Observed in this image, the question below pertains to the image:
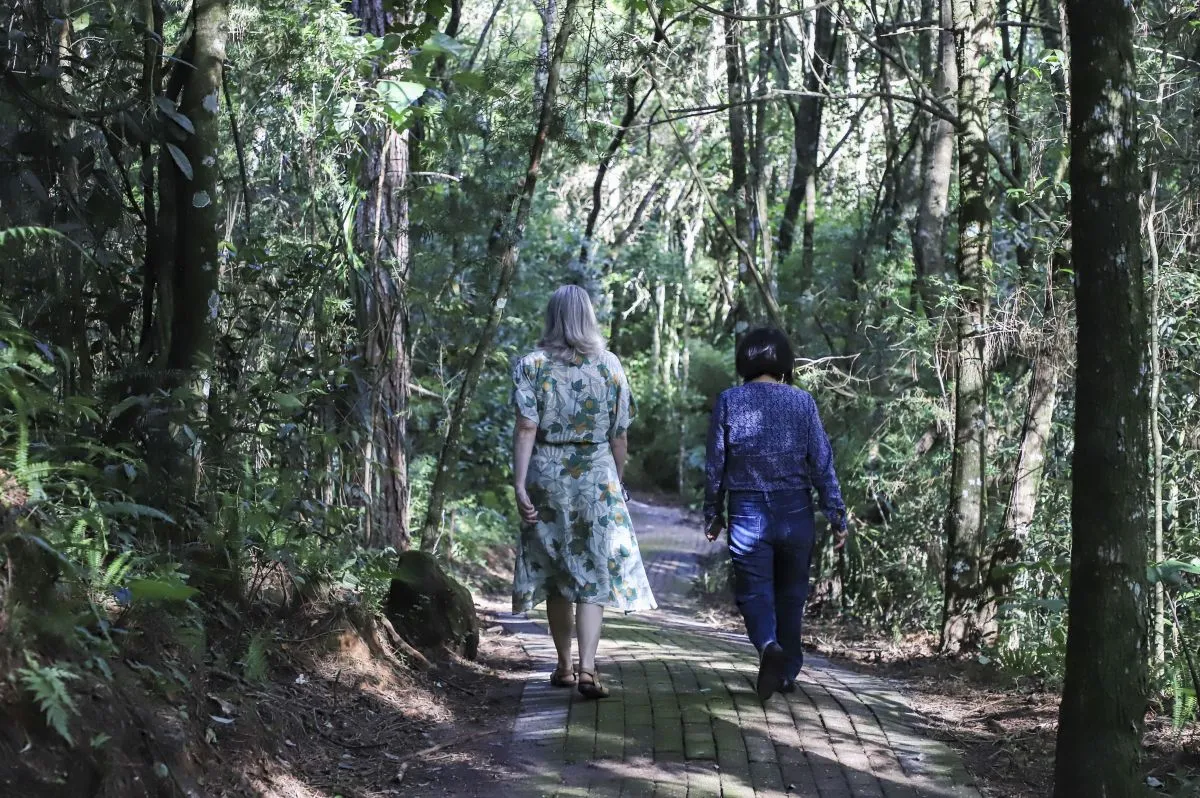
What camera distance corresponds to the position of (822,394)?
12039 mm

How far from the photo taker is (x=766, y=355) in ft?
21.5

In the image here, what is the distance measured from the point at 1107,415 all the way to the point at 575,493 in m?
3.24

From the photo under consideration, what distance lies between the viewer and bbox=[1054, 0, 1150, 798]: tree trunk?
3934mm

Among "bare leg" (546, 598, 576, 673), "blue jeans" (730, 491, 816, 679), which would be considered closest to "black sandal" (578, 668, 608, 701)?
"bare leg" (546, 598, 576, 673)

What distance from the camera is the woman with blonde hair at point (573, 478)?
6.52m

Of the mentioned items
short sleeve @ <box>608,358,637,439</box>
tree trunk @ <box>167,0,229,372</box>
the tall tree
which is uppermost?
the tall tree

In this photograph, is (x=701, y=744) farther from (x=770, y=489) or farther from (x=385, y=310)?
(x=385, y=310)

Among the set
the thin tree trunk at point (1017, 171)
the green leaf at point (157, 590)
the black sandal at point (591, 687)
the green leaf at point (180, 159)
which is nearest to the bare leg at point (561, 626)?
the black sandal at point (591, 687)

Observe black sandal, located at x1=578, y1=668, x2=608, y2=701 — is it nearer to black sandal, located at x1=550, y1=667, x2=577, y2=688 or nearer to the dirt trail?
the dirt trail

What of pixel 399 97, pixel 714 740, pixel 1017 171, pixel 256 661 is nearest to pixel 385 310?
pixel 399 97

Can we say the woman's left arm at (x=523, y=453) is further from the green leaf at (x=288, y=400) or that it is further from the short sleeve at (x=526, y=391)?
the green leaf at (x=288, y=400)

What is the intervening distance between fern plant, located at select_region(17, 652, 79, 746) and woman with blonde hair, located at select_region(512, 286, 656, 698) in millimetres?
3218

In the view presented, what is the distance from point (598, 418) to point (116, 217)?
2.78 meters

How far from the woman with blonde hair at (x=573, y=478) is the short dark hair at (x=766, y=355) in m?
0.71
